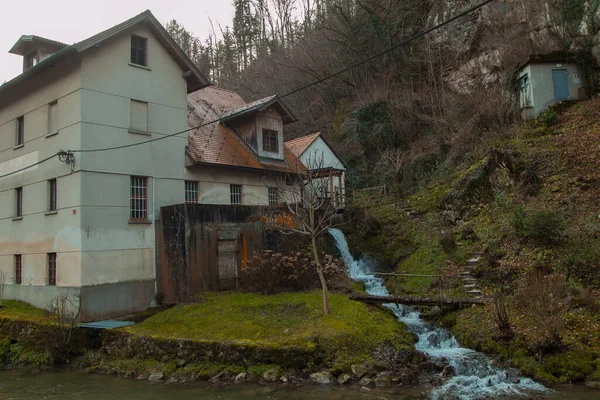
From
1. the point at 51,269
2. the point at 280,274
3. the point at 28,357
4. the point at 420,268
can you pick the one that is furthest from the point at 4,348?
the point at 420,268

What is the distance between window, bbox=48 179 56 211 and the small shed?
24042mm

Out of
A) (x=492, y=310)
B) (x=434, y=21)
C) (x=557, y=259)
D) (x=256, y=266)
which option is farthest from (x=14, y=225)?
(x=434, y=21)

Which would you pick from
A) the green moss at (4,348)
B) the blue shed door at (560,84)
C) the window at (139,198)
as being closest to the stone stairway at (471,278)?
the window at (139,198)

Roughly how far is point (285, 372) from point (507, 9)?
29.2m

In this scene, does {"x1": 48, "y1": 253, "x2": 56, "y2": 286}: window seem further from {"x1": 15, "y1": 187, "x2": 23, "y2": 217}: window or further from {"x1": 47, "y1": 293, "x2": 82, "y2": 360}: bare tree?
{"x1": 15, "y1": 187, "x2": 23, "y2": 217}: window

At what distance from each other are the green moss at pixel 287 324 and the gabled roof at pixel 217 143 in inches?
258

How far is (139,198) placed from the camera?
16.9 metres

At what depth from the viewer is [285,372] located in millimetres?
10859

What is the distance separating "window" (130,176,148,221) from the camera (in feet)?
54.9

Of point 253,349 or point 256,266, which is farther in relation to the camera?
point 256,266

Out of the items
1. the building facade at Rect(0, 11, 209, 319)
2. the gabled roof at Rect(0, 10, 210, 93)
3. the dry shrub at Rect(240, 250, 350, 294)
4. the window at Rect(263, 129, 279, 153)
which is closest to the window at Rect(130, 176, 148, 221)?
the building facade at Rect(0, 11, 209, 319)

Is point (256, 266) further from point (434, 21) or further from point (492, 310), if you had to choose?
point (434, 21)

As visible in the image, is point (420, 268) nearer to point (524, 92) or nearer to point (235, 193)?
point (235, 193)

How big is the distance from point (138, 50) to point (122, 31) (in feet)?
3.37
